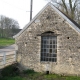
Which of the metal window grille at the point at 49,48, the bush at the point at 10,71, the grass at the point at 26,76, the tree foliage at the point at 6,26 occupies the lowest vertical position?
the grass at the point at 26,76

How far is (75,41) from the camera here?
1700 centimetres

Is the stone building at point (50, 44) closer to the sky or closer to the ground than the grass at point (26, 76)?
closer to the sky

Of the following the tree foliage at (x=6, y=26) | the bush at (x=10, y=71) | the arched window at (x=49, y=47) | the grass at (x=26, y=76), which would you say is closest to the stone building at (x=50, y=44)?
the arched window at (x=49, y=47)

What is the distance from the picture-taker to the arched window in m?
17.6

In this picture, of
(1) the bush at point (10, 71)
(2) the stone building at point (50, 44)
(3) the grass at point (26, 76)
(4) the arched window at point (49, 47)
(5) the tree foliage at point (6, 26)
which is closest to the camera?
(3) the grass at point (26, 76)

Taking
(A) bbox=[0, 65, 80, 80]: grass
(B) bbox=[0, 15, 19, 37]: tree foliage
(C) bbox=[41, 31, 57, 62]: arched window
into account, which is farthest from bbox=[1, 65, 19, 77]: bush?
(B) bbox=[0, 15, 19, 37]: tree foliage

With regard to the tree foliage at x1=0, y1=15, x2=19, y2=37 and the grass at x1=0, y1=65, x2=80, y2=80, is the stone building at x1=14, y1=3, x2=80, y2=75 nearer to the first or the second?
the grass at x1=0, y1=65, x2=80, y2=80

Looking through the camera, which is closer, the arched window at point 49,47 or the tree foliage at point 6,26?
the arched window at point 49,47

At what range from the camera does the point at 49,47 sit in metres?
17.8

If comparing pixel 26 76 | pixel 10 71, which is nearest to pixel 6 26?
pixel 10 71

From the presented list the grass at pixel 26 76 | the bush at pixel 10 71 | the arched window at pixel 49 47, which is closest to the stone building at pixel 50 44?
the arched window at pixel 49 47

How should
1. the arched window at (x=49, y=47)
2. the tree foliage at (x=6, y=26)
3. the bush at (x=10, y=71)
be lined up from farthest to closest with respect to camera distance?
1. the tree foliage at (x=6, y=26)
2. the arched window at (x=49, y=47)
3. the bush at (x=10, y=71)

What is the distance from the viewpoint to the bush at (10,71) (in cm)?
1554

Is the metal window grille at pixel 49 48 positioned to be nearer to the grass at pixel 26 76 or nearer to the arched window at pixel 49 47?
the arched window at pixel 49 47
